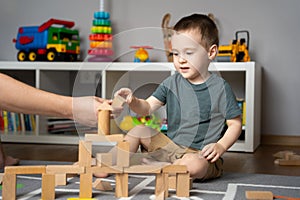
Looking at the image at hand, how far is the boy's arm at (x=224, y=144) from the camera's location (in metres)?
1.38

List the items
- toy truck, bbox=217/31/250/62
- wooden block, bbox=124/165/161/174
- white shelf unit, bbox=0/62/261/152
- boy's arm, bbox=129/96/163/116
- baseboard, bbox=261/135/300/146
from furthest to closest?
baseboard, bbox=261/135/300/146
toy truck, bbox=217/31/250/62
white shelf unit, bbox=0/62/261/152
boy's arm, bbox=129/96/163/116
wooden block, bbox=124/165/161/174

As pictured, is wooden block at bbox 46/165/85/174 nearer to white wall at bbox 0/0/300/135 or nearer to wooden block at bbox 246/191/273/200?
wooden block at bbox 246/191/273/200

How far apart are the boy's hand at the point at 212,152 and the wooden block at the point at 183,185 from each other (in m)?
0.18

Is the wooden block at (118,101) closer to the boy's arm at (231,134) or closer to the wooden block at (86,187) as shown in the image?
the wooden block at (86,187)

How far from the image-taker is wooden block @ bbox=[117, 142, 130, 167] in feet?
3.71

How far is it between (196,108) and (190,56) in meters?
0.14

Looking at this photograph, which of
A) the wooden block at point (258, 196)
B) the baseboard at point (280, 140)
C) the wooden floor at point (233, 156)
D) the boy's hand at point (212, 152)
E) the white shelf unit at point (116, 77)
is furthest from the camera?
the baseboard at point (280, 140)

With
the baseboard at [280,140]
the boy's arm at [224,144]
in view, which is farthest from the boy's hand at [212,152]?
the baseboard at [280,140]

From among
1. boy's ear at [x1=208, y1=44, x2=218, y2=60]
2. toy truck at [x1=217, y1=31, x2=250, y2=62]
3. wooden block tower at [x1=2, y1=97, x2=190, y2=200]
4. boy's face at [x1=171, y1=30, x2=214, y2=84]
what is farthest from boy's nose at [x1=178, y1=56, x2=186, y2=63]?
toy truck at [x1=217, y1=31, x2=250, y2=62]

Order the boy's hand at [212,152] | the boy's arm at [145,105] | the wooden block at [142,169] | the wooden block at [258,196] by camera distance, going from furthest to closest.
Result: the boy's hand at [212,152], the boy's arm at [145,105], the wooden block at [142,169], the wooden block at [258,196]

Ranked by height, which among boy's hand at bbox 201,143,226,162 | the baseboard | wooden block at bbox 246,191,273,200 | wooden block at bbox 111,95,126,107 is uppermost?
wooden block at bbox 111,95,126,107

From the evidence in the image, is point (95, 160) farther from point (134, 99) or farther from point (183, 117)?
point (183, 117)

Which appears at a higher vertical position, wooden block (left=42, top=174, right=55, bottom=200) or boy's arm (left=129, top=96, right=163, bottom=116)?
boy's arm (left=129, top=96, right=163, bottom=116)

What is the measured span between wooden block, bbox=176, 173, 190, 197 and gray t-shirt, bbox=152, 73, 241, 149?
0.16 meters
